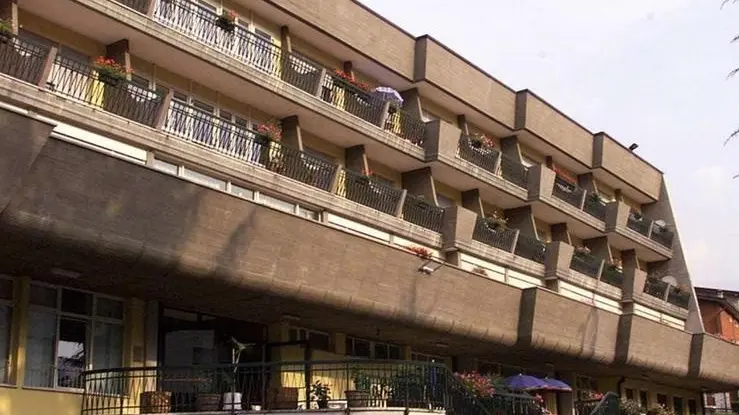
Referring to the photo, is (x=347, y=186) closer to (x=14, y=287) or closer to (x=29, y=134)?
(x=14, y=287)

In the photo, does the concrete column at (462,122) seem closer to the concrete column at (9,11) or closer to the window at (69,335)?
the window at (69,335)

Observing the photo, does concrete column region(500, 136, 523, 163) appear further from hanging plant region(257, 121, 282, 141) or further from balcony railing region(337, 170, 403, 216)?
hanging plant region(257, 121, 282, 141)

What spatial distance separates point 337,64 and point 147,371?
11.9m

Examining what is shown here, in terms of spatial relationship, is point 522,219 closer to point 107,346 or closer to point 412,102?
point 412,102

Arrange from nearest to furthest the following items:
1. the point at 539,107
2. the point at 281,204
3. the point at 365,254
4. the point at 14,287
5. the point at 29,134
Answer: the point at 29,134
the point at 14,287
the point at 365,254
the point at 281,204
the point at 539,107

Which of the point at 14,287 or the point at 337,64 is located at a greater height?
the point at 337,64

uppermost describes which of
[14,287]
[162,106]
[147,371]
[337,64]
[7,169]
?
[337,64]

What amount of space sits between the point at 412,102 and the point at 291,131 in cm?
572

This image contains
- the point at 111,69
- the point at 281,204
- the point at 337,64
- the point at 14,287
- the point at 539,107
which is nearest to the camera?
the point at 14,287

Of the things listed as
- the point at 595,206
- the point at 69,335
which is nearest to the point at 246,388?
the point at 69,335

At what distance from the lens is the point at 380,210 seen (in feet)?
86.0

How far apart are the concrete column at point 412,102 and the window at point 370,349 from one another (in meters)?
6.97

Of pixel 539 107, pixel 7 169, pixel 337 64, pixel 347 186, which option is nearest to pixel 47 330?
pixel 7 169

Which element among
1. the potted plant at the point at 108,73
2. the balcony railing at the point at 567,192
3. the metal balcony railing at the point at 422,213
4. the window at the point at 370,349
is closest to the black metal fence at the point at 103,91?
the potted plant at the point at 108,73
